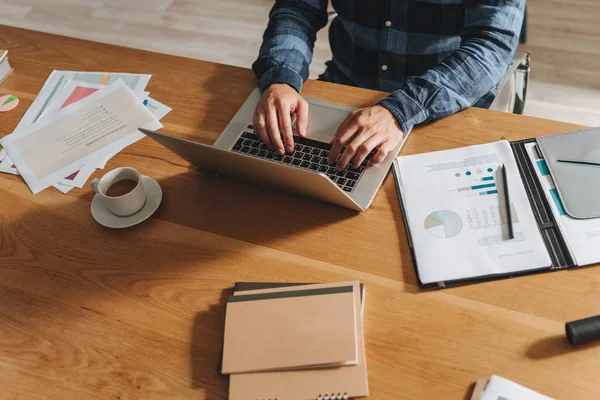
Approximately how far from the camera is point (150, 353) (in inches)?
32.2

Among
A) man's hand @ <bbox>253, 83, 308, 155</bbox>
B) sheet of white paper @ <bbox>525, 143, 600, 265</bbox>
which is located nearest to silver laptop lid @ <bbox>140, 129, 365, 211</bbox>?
man's hand @ <bbox>253, 83, 308, 155</bbox>

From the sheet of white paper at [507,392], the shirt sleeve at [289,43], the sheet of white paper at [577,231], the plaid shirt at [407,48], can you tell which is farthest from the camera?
the shirt sleeve at [289,43]

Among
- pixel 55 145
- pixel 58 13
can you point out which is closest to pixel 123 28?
pixel 58 13

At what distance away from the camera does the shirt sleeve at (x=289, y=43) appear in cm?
116

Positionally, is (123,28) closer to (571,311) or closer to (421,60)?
(421,60)

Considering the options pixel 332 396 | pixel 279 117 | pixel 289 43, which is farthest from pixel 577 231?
pixel 289 43

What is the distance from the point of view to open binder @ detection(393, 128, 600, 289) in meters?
0.83

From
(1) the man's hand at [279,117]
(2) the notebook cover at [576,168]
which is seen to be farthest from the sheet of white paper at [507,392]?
(1) the man's hand at [279,117]

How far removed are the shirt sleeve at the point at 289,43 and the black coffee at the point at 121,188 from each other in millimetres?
349

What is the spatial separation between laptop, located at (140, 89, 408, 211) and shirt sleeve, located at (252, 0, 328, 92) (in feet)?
0.19

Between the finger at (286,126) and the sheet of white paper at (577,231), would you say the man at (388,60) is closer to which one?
the finger at (286,126)

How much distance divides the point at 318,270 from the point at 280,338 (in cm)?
14

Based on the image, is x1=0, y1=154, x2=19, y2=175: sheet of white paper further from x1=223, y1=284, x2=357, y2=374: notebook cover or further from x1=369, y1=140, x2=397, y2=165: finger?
x1=369, y1=140, x2=397, y2=165: finger

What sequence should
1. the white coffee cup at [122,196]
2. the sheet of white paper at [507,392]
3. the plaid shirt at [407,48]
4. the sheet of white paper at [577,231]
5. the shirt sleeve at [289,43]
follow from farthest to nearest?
the shirt sleeve at [289,43] → the plaid shirt at [407,48] → the white coffee cup at [122,196] → the sheet of white paper at [577,231] → the sheet of white paper at [507,392]
